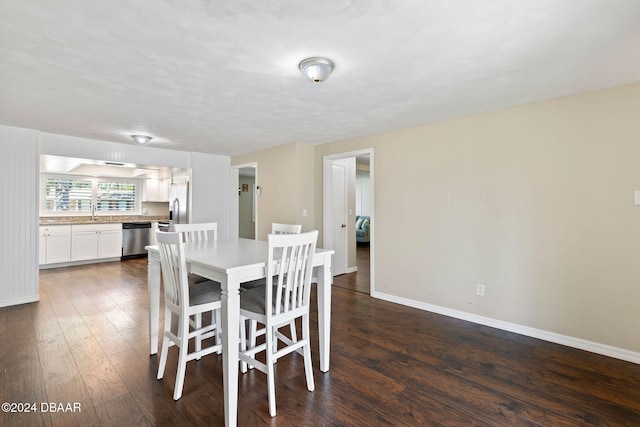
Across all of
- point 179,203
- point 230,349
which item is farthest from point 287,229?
point 179,203

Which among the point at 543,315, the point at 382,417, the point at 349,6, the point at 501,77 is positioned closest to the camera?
the point at 349,6

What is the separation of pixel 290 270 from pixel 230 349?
1.82ft

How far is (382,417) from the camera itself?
1.70m

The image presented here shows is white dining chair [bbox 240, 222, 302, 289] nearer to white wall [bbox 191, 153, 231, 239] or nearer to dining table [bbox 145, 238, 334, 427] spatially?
dining table [bbox 145, 238, 334, 427]

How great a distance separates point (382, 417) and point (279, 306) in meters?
0.87

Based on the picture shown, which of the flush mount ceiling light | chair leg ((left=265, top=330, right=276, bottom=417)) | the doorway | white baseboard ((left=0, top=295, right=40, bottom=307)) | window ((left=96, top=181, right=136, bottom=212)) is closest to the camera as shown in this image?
chair leg ((left=265, top=330, right=276, bottom=417))

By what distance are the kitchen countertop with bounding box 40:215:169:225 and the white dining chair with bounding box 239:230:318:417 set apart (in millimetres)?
5783

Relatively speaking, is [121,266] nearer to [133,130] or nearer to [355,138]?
[133,130]

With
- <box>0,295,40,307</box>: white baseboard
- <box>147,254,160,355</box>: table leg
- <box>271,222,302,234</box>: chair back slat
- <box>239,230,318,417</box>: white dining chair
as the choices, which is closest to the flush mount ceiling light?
<box>239,230,318,417</box>: white dining chair

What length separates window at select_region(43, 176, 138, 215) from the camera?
625 cm

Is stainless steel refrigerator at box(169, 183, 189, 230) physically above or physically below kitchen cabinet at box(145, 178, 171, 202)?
below

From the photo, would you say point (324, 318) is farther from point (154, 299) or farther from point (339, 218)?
point (339, 218)

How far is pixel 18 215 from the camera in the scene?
12.1ft

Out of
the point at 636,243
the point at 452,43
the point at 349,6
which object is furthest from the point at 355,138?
the point at 636,243
